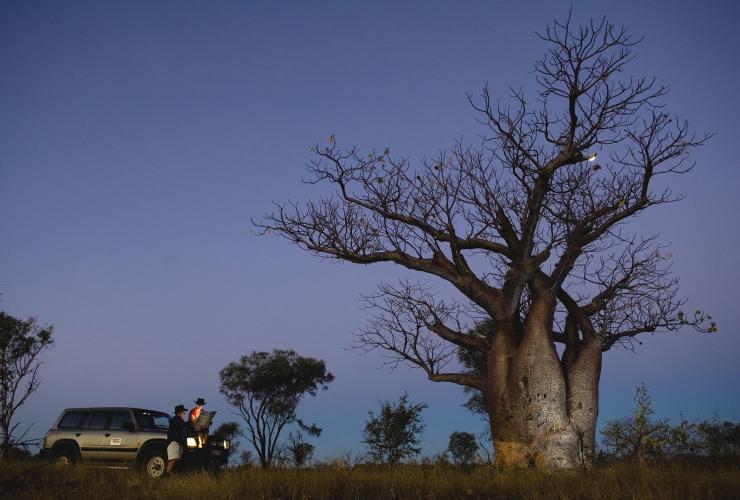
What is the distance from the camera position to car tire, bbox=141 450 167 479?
1230 centimetres

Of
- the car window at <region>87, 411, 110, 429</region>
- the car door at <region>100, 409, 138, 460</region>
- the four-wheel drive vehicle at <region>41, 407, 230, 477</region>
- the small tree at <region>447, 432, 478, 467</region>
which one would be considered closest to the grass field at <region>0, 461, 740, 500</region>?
the four-wheel drive vehicle at <region>41, 407, 230, 477</region>

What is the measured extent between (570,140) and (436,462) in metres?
6.15

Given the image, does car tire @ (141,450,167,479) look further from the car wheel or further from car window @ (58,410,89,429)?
car window @ (58,410,89,429)

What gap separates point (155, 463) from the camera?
1241 cm

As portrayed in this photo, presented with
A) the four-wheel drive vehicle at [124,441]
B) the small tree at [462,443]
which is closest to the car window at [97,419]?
the four-wheel drive vehicle at [124,441]

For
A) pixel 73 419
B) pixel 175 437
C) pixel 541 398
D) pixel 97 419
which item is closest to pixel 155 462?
pixel 175 437

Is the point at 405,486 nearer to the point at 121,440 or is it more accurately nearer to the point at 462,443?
the point at 121,440

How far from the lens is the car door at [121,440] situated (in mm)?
12688

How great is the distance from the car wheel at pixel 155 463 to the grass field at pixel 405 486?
186 inches

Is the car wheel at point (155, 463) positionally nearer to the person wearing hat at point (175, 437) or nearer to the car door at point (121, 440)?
the car door at point (121, 440)

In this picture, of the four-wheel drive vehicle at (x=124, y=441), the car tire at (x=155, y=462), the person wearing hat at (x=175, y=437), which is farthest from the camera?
the car tire at (x=155, y=462)

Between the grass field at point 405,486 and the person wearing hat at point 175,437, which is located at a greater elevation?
the person wearing hat at point 175,437

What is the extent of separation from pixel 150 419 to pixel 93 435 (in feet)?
4.33

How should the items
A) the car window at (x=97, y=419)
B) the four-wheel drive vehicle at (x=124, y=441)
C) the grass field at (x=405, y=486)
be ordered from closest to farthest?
1. the grass field at (x=405, y=486)
2. the four-wheel drive vehicle at (x=124, y=441)
3. the car window at (x=97, y=419)
